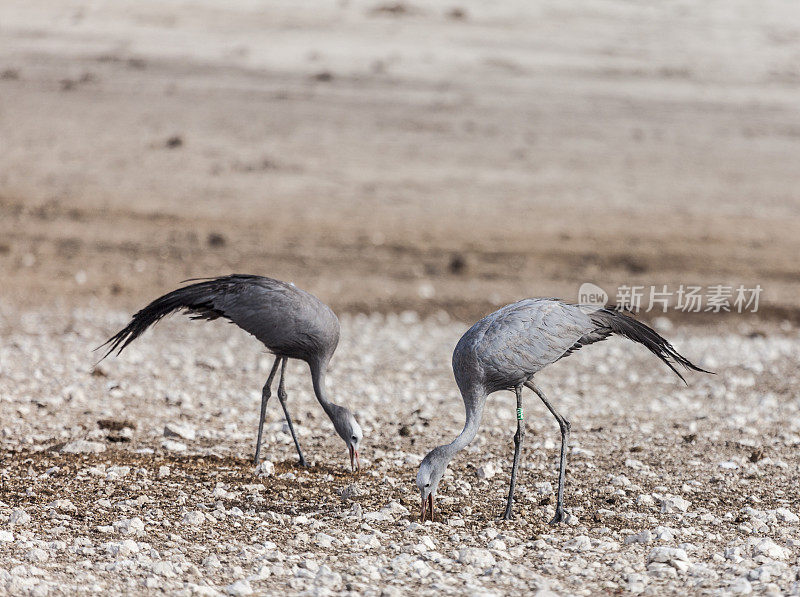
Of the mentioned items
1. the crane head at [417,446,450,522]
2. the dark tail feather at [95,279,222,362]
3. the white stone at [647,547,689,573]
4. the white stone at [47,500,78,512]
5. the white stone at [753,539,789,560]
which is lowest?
the white stone at [47,500,78,512]

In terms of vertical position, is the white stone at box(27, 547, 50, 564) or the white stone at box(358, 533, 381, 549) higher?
the white stone at box(358, 533, 381, 549)

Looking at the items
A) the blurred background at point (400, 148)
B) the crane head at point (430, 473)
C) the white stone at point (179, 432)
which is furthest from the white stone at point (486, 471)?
the blurred background at point (400, 148)

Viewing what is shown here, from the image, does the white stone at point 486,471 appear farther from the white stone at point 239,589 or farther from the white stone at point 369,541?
the white stone at point 239,589

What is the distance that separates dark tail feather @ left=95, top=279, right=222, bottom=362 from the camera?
821 centimetres

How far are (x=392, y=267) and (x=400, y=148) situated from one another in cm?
545

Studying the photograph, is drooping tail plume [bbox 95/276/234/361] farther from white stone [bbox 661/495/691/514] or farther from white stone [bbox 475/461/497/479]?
white stone [bbox 661/495/691/514]

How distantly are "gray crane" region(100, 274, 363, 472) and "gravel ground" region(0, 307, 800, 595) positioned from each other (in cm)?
56

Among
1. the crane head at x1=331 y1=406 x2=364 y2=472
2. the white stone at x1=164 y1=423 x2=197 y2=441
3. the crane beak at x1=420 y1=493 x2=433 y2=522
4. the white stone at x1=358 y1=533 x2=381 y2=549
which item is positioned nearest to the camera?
the white stone at x1=358 y1=533 x2=381 y2=549

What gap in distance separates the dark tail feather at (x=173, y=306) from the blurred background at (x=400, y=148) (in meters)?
8.90

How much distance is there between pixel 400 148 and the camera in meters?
23.6

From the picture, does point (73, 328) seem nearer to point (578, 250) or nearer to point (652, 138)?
point (578, 250)

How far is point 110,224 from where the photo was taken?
20.1m

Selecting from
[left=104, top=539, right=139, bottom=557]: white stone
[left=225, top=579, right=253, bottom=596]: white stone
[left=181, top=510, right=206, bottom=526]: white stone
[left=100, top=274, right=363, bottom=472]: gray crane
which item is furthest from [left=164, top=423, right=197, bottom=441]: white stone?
[left=225, top=579, right=253, bottom=596]: white stone

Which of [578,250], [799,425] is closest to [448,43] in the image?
[578,250]
